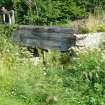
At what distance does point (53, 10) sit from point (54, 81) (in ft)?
22.0

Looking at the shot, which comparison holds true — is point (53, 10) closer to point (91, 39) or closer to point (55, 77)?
point (91, 39)

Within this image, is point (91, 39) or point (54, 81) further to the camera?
point (91, 39)

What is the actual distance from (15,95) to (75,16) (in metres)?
6.74

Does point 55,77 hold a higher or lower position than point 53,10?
lower

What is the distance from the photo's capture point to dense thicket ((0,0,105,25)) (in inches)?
586

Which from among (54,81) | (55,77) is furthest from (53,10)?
(54,81)

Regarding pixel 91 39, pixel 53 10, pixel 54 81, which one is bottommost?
pixel 54 81

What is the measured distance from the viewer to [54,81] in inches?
352

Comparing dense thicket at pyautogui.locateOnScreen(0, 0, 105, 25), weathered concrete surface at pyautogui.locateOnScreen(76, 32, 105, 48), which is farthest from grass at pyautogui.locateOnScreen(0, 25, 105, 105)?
dense thicket at pyautogui.locateOnScreen(0, 0, 105, 25)

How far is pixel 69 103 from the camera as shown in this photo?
8.33m

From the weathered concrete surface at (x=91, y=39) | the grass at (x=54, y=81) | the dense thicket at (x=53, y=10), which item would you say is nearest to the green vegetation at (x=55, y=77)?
the grass at (x=54, y=81)

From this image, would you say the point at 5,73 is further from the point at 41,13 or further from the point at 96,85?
the point at 41,13

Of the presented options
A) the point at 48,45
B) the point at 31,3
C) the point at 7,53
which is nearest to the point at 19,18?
the point at 31,3

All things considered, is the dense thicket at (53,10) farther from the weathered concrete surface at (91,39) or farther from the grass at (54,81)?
the grass at (54,81)
